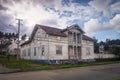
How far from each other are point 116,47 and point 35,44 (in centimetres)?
2978

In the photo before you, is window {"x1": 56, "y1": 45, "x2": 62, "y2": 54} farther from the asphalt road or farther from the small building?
the asphalt road

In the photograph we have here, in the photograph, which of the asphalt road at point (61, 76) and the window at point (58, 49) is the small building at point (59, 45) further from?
the asphalt road at point (61, 76)

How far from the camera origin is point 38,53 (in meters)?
33.6

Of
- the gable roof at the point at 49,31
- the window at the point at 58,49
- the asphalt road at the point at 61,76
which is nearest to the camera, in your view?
the asphalt road at the point at 61,76

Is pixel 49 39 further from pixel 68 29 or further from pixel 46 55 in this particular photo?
pixel 68 29

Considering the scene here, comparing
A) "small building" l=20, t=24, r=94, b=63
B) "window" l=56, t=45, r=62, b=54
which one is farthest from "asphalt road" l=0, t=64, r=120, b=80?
"window" l=56, t=45, r=62, b=54

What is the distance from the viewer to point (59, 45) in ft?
105

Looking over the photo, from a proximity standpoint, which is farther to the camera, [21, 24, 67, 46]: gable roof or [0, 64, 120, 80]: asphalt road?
[21, 24, 67, 46]: gable roof

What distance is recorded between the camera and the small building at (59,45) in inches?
1209

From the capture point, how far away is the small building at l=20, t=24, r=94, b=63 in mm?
30703

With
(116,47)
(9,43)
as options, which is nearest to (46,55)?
(116,47)

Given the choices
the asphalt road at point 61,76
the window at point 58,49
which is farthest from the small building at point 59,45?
the asphalt road at point 61,76

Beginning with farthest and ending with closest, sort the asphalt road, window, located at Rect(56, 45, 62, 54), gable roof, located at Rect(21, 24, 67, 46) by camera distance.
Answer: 1. window, located at Rect(56, 45, 62, 54)
2. gable roof, located at Rect(21, 24, 67, 46)
3. the asphalt road

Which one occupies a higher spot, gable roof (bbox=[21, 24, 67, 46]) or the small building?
gable roof (bbox=[21, 24, 67, 46])
